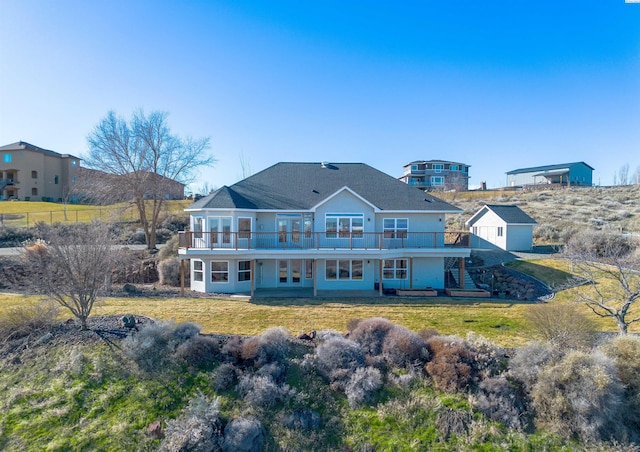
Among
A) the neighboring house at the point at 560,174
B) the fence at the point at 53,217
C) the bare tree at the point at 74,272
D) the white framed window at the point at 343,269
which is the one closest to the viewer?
the bare tree at the point at 74,272

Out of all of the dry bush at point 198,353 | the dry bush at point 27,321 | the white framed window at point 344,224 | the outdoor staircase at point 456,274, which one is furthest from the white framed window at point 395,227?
the dry bush at point 27,321

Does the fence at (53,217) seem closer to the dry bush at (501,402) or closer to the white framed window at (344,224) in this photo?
the white framed window at (344,224)

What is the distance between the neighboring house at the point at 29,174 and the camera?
1831 inches

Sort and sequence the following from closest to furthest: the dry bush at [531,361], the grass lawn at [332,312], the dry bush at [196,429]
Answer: the dry bush at [196,429] → the dry bush at [531,361] → the grass lawn at [332,312]

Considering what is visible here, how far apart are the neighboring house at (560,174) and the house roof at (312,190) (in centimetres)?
4896

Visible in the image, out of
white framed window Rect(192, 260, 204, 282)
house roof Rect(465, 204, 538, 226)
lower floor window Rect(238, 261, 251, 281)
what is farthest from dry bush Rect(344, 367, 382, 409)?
house roof Rect(465, 204, 538, 226)

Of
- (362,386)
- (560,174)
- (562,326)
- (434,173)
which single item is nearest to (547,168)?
(560,174)

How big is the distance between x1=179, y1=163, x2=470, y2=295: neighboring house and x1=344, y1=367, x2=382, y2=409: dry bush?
979cm

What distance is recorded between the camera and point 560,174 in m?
59.2

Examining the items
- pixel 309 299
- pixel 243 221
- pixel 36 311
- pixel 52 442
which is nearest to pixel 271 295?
pixel 309 299

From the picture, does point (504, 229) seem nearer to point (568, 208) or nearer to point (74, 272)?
point (568, 208)

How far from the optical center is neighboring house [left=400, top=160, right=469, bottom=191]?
2557 inches

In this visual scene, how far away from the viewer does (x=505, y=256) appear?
82.0 feet

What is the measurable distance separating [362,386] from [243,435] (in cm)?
303
